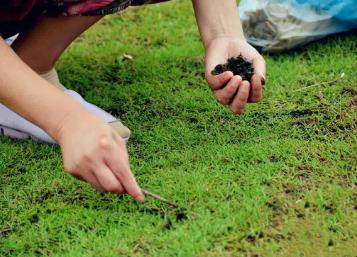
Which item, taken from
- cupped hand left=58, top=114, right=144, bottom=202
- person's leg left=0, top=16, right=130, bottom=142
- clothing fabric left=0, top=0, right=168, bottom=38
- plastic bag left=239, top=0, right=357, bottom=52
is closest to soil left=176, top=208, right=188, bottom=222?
cupped hand left=58, top=114, right=144, bottom=202

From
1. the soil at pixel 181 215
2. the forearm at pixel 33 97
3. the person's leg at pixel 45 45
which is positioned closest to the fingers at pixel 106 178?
the forearm at pixel 33 97

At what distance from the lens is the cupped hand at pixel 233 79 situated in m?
1.81

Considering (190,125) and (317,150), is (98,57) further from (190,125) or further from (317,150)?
(317,150)

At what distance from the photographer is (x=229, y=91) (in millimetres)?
1823

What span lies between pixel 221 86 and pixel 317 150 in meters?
0.30

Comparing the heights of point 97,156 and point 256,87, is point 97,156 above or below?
above

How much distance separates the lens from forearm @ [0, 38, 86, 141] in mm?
1566

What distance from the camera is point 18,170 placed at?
2.03 meters

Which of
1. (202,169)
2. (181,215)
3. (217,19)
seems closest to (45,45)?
(217,19)

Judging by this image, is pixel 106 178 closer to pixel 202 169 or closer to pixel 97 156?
pixel 97 156

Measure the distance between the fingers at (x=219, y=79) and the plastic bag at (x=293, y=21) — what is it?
75 centimetres

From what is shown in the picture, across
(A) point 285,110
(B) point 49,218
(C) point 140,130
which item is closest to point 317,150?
(A) point 285,110

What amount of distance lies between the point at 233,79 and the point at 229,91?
32mm

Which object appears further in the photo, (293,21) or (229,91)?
(293,21)
